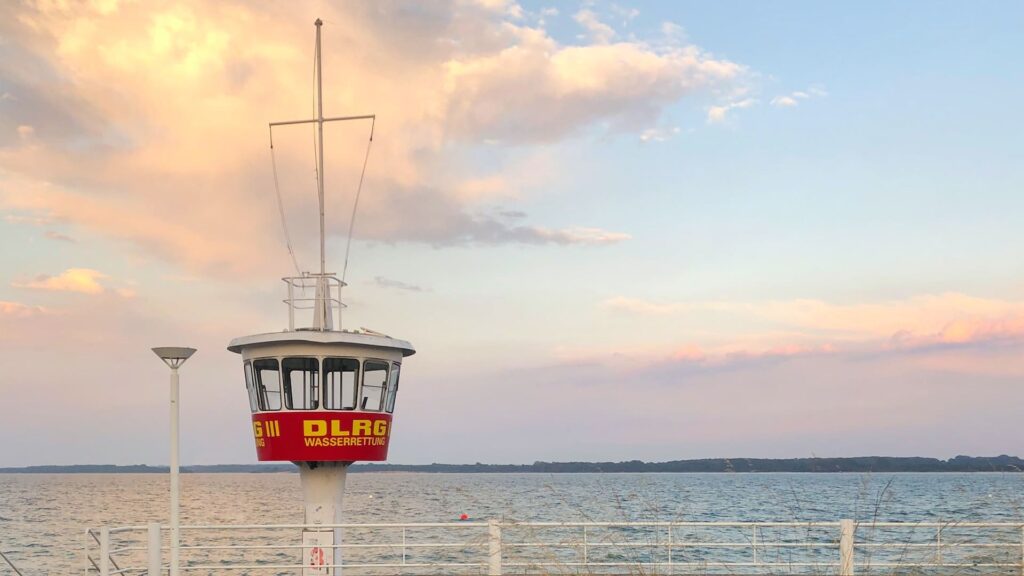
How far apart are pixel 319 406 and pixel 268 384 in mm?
1004

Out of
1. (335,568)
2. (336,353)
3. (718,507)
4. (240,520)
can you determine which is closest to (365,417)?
(336,353)

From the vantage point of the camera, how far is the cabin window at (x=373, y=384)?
17562mm

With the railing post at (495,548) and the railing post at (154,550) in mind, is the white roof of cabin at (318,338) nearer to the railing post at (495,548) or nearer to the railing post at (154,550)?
the railing post at (154,550)

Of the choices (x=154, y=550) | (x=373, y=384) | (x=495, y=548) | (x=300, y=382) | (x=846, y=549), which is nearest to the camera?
(x=846, y=549)

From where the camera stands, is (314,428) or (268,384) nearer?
(314,428)

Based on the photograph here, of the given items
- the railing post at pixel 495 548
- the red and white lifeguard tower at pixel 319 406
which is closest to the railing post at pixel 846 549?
the railing post at pixel 495 548

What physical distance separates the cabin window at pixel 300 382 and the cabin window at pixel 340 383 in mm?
200

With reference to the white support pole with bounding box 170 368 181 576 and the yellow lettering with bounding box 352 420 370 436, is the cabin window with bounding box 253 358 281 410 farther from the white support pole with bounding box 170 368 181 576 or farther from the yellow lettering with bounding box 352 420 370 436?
the white support pole with bounding box 170 368 181 576

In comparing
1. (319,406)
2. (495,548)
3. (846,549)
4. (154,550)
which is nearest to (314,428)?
(319,406)

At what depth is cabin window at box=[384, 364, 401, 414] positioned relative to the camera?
18.1 m

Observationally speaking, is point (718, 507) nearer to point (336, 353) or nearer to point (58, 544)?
point (58, 544)

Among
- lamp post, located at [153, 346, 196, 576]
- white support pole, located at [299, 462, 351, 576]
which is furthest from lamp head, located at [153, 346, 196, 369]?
white support pole, located at [299, 462, 351, 576]

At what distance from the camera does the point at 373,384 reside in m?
17.7

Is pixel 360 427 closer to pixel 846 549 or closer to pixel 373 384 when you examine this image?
pixel 373 384
